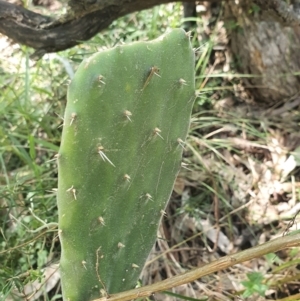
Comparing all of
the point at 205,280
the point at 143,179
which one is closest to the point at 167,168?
the point at 143,179

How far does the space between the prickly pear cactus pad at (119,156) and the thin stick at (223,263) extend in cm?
8

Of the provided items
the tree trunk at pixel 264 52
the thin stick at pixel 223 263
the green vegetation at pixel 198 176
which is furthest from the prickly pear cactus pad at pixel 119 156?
the tree trunk at pixel 264 52

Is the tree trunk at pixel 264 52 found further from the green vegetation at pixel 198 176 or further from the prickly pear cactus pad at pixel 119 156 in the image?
the prickly pear cactus pad at pixel 119 156

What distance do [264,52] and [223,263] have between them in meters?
1.12

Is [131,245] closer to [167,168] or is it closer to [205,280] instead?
[167,168]

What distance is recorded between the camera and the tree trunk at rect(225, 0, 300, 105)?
167 cm

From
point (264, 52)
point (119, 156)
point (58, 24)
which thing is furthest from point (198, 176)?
point (119, 156)

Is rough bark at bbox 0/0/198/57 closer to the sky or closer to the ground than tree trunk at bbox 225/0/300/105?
closer to the sky

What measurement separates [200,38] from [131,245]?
4.08 ft

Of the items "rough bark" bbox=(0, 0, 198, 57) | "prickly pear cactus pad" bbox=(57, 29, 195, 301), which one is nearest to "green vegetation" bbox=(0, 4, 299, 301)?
Answer: "rough bark" bbox=(0, 0, 198, 57)

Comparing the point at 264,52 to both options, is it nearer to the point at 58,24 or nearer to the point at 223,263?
the point at 58,24

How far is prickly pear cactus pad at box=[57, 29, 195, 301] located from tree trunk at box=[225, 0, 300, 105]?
2.99 ft

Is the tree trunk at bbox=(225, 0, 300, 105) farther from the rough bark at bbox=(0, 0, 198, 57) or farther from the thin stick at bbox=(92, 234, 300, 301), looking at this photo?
the thin stick at bbox=(92, 234, 300, 301)

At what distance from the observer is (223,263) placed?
2.58ft
